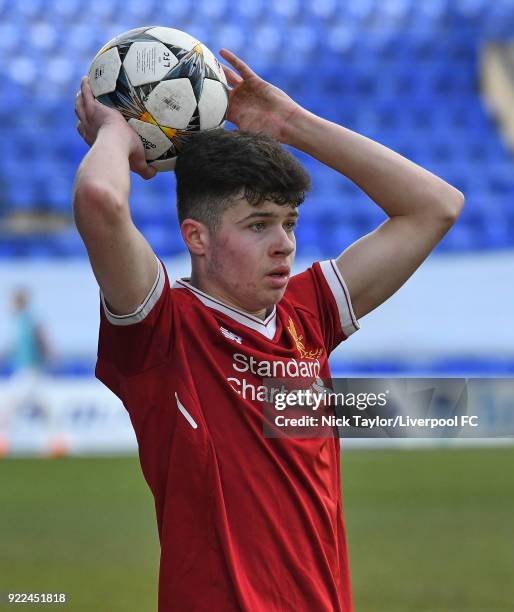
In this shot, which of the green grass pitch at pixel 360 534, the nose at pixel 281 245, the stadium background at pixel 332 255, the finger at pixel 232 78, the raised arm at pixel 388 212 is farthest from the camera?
the stadium background at pixel 332 255

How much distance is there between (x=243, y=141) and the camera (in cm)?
258

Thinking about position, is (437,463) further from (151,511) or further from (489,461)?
(151,511)

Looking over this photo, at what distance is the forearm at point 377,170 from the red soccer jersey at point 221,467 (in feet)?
1.92

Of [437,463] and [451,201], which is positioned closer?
[451,201]

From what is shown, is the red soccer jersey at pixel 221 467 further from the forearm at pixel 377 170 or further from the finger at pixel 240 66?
the finger at pixel 240 66

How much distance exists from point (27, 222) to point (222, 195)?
13149mm

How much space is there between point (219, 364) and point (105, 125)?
0.66 m

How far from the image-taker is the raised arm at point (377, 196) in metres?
2.88

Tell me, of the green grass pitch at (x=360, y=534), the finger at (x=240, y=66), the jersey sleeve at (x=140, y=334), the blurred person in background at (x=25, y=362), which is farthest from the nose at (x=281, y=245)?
the blurred person in background at (x=25, y=362)

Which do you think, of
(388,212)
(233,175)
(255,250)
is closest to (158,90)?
(233,175)

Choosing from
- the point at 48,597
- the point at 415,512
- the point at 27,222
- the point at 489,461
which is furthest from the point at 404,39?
the point at 48,597

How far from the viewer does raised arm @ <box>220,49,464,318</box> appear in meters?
Result: 2.88

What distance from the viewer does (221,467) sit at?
7.95 ft

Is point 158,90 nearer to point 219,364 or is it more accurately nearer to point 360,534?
point 219,364
